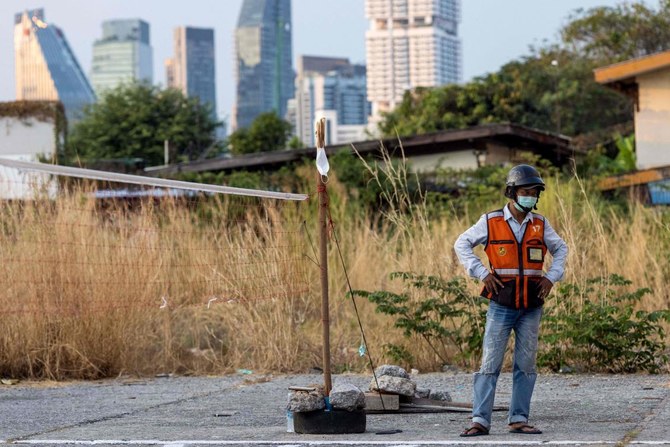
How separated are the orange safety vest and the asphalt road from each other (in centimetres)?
87

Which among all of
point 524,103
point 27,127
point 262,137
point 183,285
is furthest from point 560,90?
point 183,285

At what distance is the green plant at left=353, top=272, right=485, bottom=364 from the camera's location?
41.6 ft

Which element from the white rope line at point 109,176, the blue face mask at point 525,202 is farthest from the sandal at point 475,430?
the white rope line at point 109,176

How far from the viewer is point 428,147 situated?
32469 millimetres

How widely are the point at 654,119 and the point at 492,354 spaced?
2078 cm

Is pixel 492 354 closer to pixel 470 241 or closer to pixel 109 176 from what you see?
pixel 470 241

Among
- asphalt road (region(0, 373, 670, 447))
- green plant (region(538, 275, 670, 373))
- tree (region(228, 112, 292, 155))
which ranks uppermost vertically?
tree (region(228, 112, 292, 155))

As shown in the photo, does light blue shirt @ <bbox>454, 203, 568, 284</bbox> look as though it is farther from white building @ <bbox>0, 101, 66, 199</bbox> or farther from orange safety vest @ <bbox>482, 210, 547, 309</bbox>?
white building @ <bbox>0, 101, 66, 199</bbox>

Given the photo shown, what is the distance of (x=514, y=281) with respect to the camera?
8.18m

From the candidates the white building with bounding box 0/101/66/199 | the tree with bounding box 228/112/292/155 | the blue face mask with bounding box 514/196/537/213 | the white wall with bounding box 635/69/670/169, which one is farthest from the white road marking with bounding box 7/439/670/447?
the tree with bounding box 228/112/292/155

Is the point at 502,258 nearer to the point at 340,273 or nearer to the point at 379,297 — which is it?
the point at 379,297

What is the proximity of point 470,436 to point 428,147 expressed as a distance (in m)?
24.6

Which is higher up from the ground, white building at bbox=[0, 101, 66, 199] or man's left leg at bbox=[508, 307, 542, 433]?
white building at bbox=[0, 101, 66, 199]

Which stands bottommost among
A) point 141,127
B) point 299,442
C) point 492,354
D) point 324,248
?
point 299,442
